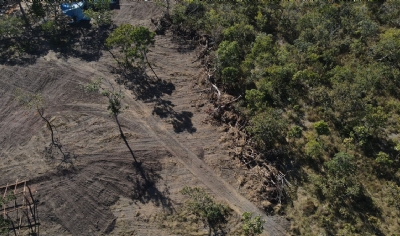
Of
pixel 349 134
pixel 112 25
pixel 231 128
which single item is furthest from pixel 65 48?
pixel 349 134

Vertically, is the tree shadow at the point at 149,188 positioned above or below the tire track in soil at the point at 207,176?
below

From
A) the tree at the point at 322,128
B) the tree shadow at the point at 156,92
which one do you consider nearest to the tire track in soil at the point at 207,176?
the tree shadow at the point at 156,92

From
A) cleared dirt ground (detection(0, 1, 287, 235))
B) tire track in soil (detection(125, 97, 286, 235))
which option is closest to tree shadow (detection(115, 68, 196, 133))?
cleared dirt ground (detection(0, 1, 287, 235))

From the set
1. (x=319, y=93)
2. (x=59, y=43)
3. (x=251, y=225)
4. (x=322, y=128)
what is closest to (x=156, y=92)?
(x=59, y=43)

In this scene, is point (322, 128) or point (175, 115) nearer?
point (322, 128)

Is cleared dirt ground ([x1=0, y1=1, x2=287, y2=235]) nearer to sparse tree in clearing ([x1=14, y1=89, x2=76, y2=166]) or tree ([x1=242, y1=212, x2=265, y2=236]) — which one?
sparse tree in clearing ([x1=14, y1=89, x2=76, y2=166])

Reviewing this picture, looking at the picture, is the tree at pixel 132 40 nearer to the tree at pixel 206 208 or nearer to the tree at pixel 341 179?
the tree at pixel 206 208

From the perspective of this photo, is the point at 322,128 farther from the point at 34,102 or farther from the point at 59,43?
the point at 59,43
